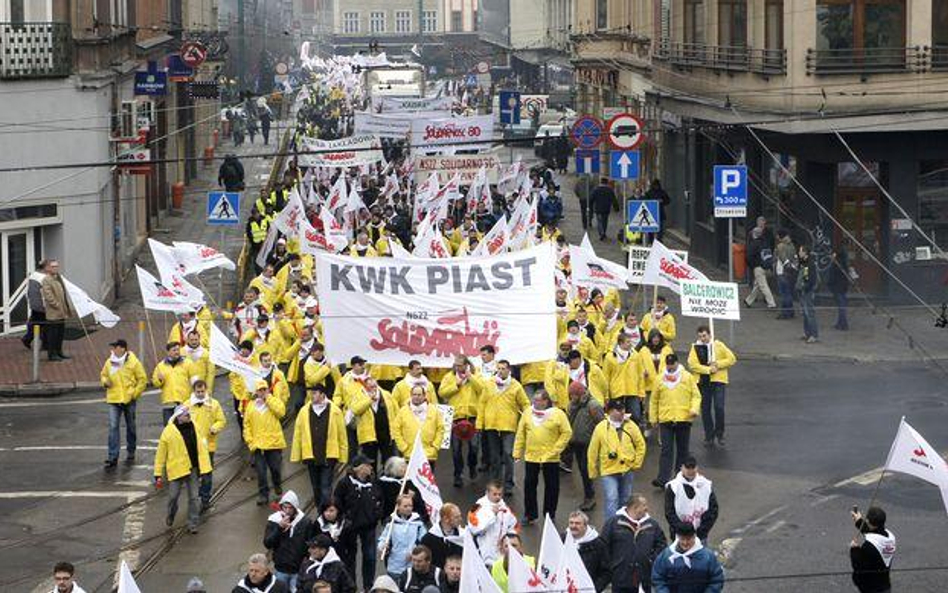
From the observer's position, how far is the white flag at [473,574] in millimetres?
13258

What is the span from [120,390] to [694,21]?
73.1 feet

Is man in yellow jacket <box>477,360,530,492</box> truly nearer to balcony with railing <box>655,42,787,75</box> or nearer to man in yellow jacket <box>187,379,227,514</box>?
man in yellow jacket <box>187,379,227,514</box>

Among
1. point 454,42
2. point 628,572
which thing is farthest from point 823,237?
point 454,42

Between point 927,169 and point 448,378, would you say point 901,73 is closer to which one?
point 927,169

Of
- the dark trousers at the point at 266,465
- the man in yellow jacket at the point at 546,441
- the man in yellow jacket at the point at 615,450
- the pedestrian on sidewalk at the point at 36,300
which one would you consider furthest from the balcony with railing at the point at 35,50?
the man in yellow jacket at the point at 615,450

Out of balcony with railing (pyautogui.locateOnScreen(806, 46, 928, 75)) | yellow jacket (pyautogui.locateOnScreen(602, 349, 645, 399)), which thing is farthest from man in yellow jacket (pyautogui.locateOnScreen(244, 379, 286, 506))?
balcony with railing (pyautogui.locateOnScreen(806, 46, 928, 75))

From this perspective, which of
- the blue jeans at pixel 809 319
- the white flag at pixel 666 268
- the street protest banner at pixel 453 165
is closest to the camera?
the white flag at pixel 666 268

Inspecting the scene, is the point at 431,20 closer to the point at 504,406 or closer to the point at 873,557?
the point at 504,406

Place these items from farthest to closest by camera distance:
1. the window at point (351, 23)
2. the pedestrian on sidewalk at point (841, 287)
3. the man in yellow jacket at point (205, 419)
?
the window at point (351, 23) → the pedestrian on sidewalk at point (841, 287) → the man in yellow jacket at point (205, 419)

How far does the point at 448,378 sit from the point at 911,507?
4971 mm

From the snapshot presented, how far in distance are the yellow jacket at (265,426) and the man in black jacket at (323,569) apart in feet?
17.4

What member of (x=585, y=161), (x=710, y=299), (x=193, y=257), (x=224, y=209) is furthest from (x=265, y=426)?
(x=585, y=161)

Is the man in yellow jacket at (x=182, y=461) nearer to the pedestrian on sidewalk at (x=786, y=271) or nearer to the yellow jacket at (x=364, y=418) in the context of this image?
the yellow jacket at (x=364, y=418)

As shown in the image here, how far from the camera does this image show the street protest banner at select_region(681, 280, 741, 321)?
23.6 metres
